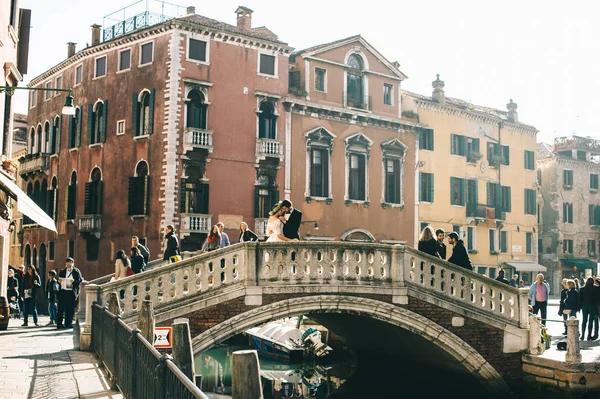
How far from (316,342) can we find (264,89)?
381 inches

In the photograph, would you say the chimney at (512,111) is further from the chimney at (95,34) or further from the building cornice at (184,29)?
the chimney at (95,34)

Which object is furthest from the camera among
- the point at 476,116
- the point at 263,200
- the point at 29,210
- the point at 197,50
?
the point at 476,116

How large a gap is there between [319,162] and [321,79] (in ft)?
10.8

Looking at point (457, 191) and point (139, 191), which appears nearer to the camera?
point (139, 191)

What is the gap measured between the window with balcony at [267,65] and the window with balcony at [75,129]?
778cm

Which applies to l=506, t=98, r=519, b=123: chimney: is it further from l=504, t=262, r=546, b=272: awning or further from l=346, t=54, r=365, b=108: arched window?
l=346, t=54, r=365, b=108: arched window

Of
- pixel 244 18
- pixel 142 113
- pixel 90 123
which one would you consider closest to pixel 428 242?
pixel 142 113

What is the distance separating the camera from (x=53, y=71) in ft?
104

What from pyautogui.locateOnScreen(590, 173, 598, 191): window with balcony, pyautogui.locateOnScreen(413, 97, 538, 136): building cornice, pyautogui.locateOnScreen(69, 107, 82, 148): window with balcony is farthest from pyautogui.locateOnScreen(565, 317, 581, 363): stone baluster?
pyautogui.locateOnScreen(590, 173, 598, 191): window with balcony

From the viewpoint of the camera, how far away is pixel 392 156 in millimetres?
30469

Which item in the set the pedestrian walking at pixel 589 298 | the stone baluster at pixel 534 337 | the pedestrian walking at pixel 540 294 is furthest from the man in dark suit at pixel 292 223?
the pedestrian walking at pixel 589 298

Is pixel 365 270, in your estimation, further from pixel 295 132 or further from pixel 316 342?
pixel 295 132

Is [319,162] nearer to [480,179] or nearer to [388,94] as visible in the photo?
[388,94]

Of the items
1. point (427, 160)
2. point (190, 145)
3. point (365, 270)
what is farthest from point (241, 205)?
point (365, 270)
